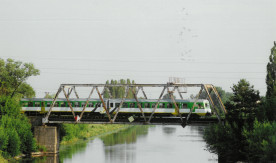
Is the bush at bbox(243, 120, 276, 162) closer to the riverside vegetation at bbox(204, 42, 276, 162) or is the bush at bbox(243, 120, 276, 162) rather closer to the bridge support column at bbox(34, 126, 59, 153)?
the riverside vegetation at bbox(204, 42, 276, 162)

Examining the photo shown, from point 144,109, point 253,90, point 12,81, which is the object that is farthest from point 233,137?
point 12,81

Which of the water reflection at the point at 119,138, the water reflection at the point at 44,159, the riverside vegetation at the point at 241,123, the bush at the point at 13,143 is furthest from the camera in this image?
the water reflection at the point at 119,138

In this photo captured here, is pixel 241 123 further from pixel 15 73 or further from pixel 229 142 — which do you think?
pixel 15 73

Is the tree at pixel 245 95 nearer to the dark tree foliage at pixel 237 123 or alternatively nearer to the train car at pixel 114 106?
the dark tree foliage at pixel 237 123

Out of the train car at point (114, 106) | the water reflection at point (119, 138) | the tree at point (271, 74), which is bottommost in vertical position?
the water reflection at point (119, 138)

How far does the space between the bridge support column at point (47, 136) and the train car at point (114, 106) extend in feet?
16.3

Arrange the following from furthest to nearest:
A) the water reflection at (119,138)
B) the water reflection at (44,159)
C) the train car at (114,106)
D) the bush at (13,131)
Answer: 1. the water reflection at (119,138)
2. the train car at (114,106)
3. the water reflection at (44,159)
4. the bush at (13,131)

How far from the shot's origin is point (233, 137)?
2164 inches

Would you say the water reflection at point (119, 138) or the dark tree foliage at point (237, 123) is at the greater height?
the dark tree foliage at point (237, 123)

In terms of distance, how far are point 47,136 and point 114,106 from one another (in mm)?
12081

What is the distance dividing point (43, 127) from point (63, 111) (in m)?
5.54

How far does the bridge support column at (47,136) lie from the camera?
6850 cm

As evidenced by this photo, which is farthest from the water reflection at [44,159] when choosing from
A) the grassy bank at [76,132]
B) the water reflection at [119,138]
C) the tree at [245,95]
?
the tree at [245,95]

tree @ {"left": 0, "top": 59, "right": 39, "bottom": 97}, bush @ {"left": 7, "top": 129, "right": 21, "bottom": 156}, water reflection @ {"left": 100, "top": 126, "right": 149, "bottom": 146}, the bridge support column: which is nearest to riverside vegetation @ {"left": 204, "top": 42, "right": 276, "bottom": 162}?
the bridge support column
